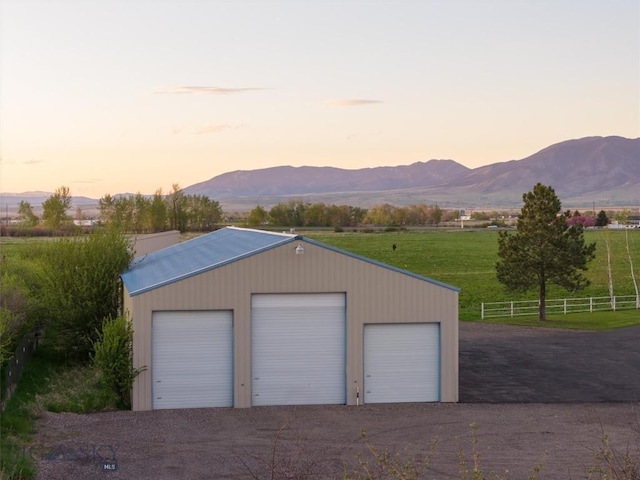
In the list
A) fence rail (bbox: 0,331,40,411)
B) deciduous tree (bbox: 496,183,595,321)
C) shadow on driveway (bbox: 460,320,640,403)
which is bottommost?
shadow on driveway (bbox: 460,320,640,403)

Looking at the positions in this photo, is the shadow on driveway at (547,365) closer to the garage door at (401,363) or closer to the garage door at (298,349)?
the garage door at (401,363)

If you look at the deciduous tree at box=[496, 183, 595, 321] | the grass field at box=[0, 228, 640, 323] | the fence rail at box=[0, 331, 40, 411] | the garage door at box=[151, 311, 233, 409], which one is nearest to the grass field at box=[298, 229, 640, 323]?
the grass field at box=[0, 228, 640, 323]

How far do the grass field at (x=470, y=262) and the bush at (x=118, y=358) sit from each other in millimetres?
21292

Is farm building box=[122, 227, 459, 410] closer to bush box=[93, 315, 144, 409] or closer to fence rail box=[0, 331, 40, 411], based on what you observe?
bush box=[93, 315, 144, 409]

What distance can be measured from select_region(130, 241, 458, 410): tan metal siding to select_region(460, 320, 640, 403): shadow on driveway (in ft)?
7.58

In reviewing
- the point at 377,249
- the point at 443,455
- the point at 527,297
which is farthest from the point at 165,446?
the point at 377,249

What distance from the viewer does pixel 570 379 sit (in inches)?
970

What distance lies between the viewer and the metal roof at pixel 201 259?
21.5m

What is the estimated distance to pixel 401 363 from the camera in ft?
72.4

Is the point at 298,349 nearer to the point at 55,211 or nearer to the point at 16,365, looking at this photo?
the point at 16,365

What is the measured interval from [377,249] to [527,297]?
37.6 m

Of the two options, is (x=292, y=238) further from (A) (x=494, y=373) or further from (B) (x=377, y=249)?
(B) (x=377, y=249)

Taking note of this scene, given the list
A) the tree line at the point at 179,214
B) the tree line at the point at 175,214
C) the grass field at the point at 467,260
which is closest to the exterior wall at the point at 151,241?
the grass field at the point at 467,260

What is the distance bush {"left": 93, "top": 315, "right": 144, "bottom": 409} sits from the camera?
68.2 feet
